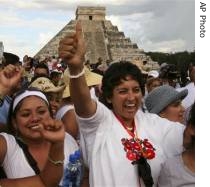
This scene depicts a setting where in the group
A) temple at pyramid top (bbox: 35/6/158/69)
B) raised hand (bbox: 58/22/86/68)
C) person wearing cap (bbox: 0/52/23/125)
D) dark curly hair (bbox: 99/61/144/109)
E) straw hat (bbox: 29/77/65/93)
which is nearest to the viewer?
raised hand (bbox: 58/22/86/68)

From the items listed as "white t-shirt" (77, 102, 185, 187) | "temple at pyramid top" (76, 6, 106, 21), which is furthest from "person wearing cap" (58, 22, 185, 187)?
"temple at pyramid top" (76, 6, 106, 21)

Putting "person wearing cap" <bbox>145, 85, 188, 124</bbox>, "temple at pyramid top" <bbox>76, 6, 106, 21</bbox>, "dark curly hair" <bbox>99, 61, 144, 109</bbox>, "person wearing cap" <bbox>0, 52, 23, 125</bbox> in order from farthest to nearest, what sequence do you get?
"temple at pyramid top" <bbox>76, 6, 106, 21</bbox> → "person wearing cap" <bbox>145, 85, 188, 124</bbox> → "person wearing cap" <bbox>0, 52, 23, 125</bbox> → "dark curly hair" <bbox>99, 61, 144, 109</bbox>

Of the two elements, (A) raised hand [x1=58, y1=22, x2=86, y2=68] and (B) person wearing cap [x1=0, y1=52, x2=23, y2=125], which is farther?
(B) person wearing cap [x1=0, y1=52, x2=23, y2=125]

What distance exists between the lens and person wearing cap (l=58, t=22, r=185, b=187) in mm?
2303

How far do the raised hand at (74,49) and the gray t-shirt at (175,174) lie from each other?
0.63 meters

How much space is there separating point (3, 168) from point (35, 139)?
24 cm

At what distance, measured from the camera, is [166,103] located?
3160 mm

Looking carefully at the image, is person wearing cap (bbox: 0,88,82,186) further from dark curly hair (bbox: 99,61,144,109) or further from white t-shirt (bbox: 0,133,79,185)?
dark curly hair (bbox: 99,61,144,109)

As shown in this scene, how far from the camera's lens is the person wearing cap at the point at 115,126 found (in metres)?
2.30

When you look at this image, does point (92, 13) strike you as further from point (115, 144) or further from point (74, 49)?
point (74, 49)

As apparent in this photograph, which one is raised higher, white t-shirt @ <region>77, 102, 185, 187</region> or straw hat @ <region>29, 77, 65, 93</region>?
straw hat @ <region>29, 77, 65, 93</region>

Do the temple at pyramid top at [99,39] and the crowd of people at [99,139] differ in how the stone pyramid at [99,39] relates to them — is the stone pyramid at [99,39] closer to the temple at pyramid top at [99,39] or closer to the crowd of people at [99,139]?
the temple at pyramid top at [99,39]
